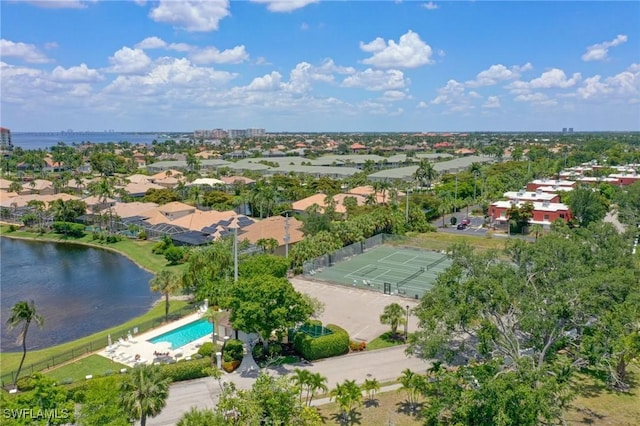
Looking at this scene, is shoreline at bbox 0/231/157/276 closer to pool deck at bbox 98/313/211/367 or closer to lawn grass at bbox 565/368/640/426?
pool deck at bbox 98/313/211/367

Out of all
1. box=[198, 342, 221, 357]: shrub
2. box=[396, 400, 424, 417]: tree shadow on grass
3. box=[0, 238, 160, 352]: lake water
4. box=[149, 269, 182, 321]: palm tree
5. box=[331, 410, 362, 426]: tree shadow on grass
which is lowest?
box=[0, 238, 160, 352]: lake water

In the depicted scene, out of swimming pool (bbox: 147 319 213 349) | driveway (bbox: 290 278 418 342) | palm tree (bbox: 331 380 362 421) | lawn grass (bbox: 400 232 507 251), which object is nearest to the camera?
palm tree (bbox: 331 380 362 421)

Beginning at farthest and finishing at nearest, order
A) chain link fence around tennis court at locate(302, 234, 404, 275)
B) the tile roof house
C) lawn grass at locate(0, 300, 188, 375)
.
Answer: the tile roof house
chain link fence around tennis court at locate(302, 234, 404, 275)
lawn grass at locate(0, 300, 188, 375)

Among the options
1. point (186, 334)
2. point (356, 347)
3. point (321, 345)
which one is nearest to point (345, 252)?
point (356, 347)

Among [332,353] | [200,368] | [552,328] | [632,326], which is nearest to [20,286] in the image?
[200,368]

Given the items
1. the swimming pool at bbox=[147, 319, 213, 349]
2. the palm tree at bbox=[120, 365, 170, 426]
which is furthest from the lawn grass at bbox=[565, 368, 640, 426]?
the swimming pool at bbox=[147, 319, 213, 349]

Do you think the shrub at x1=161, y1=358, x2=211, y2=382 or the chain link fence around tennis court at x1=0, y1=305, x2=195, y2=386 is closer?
the shrub at x1=161, y1=358, x2=211, y2=382

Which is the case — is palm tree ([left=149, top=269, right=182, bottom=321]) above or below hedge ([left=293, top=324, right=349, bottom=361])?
above

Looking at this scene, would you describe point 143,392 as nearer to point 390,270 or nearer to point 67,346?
point 67,346
